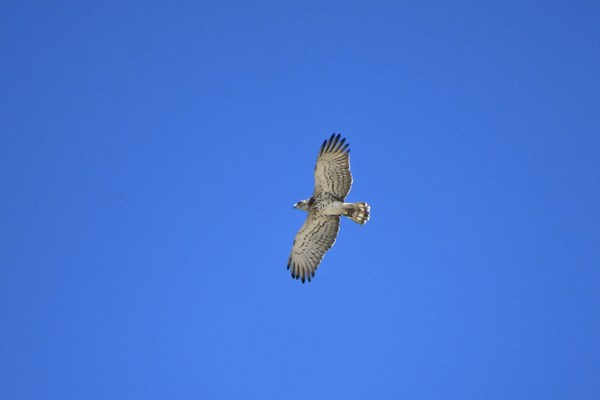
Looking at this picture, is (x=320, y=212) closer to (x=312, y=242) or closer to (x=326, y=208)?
(x=326, y=208)

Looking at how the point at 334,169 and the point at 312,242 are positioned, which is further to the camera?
the point at 312,242

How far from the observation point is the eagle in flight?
16984 millimetres

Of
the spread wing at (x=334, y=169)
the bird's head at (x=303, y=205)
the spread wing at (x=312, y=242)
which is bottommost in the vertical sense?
the spread wing at (x=312, y=242)

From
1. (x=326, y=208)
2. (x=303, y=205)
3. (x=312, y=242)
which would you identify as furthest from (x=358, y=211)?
(x=312, y=242)

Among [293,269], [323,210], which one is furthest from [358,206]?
[293,269]

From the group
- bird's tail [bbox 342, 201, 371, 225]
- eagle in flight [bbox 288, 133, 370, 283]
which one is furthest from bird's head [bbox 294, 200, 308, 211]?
bird's tail [bbox 342, 201, 371, 225]

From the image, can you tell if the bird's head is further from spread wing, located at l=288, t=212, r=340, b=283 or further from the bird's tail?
the bird's tail

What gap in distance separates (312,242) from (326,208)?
3.98 ft

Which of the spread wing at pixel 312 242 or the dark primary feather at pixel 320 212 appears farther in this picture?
the spread wing at pixel 312 242

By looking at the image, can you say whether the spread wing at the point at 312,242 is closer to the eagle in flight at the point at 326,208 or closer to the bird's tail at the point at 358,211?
the eagle in flight at the point at 326,208

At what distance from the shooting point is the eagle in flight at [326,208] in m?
17.0

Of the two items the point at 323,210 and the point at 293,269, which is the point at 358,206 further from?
the point at 293,269

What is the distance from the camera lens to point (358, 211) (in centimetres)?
1723

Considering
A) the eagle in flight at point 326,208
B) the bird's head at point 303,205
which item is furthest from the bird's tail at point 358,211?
the bird's head at point 303,205
